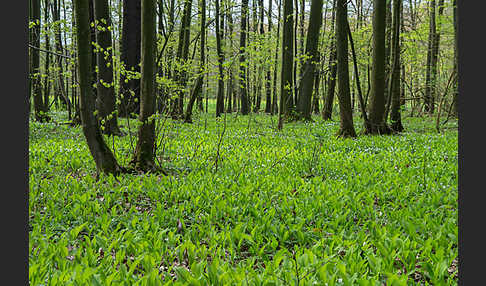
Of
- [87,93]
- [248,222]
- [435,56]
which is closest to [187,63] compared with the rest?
[87,93]

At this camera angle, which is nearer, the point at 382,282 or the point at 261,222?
the point at 382,282

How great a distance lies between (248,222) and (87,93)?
109 inches

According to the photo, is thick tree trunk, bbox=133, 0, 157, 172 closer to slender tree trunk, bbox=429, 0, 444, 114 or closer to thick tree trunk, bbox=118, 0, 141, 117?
thick tree trunk, bbox=118, 0, 141, 117

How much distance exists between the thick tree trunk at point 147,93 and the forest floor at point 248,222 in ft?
1.38

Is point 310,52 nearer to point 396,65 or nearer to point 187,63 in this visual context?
point 396,65

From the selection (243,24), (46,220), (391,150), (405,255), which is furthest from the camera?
(243,24)

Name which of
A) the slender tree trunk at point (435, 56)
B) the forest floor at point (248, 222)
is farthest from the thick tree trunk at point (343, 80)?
the slender tree trunk at point (435, 56)

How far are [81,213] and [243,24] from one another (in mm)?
19763

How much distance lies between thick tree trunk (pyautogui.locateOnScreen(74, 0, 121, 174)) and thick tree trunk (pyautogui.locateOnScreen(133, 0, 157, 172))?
1.97 feet

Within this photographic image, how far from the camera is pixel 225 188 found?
4832mm

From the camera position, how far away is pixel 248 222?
3623mm

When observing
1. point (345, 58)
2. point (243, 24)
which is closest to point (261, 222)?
point (345, 58)

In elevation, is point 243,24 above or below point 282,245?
above

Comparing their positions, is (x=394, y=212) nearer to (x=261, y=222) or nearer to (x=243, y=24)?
(x=261, y=222)
